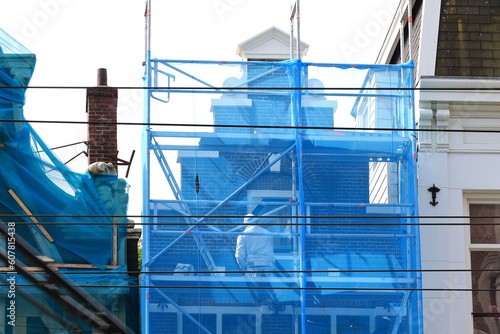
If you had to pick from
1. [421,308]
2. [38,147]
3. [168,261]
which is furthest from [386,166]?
[38,147]

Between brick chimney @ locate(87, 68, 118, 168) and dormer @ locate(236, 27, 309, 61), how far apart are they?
7.49 ft

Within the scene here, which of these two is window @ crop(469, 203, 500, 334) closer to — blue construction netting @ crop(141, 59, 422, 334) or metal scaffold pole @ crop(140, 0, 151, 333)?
blue construction netting @ crop(141, 59, 422, 334)

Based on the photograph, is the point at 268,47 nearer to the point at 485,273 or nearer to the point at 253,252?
the point at 253,252

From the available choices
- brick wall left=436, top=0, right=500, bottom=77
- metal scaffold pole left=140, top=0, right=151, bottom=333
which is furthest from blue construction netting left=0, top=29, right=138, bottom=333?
brick wall left=436, top=0, right=500, bottom=77

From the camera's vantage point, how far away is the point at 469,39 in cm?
1448

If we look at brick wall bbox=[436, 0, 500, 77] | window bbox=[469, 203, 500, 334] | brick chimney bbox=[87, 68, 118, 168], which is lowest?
window bbox=[469, 203, 500, 334]

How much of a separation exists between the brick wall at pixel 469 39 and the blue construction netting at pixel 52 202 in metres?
5.04

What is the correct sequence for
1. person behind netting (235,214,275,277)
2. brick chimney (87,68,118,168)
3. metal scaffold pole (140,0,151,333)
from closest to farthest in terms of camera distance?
metal scaffold pole (140,0,151,333) → person behind netting (235,214,275,277) → brick chimney (87,68,118,168)

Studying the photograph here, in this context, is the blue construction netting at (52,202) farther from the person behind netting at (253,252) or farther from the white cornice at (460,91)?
the white cornice at (460,91)

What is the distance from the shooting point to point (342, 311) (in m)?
12.9

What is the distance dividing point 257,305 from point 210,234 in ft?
3.58

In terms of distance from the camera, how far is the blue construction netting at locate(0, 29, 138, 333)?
527 inches

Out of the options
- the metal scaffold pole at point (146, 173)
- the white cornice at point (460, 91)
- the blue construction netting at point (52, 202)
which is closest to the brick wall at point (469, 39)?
the white cornice at point (460, 91)

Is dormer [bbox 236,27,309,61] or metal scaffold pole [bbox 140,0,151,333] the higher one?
dormer [bbox 236,27,309,61]
